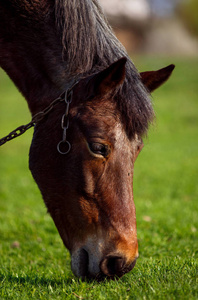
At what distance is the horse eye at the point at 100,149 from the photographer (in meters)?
2.62

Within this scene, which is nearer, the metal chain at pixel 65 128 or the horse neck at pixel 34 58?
the metal chain at pixel 65 128

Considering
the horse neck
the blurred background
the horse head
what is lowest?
Answer: the horse head

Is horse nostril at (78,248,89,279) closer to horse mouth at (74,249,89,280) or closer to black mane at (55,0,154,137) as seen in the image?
horse mouth at (74,249,89,280)

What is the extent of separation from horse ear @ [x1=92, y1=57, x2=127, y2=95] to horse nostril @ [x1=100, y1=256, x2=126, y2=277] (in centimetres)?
113

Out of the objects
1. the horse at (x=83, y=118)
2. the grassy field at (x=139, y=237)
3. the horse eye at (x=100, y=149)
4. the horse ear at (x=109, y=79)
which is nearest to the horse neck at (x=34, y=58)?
the horse at (x=83, y=118)

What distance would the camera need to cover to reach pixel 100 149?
8.63ft

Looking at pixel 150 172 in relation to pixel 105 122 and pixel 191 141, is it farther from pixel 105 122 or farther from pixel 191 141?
pixel 105 122

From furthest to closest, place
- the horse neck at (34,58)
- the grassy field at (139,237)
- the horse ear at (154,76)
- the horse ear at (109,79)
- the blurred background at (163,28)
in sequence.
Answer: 1. the blurred background at (163,28)
2. the horse ear at (154,76)
3. the horse neck at (34,58)
4. the grassy field at (139,237)
5. the horse ear at (109,79)

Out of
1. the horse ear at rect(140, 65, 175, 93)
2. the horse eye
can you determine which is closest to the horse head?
the horse eye

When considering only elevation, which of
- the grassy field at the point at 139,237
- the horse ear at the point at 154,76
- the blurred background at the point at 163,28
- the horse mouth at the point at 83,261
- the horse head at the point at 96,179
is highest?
the blurred background at the point at 163,28

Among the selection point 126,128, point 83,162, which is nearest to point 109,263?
point 83,162

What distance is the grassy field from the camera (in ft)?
8.73

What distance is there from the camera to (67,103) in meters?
2.73

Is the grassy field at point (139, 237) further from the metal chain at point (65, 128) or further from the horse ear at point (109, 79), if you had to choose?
the metal chain at point (65, 128)
